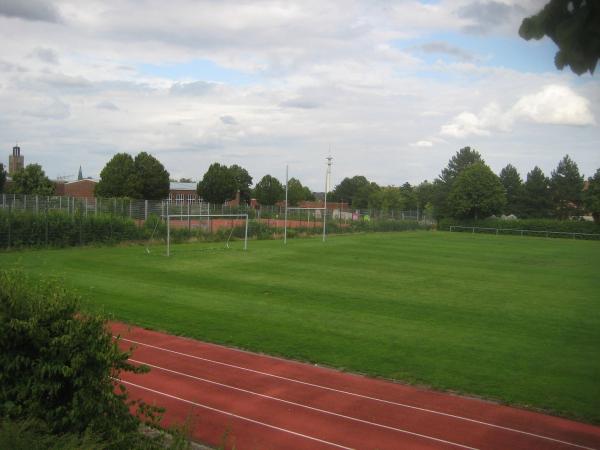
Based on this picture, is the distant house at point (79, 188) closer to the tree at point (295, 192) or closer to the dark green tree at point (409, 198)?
the tree at point (295, 192)

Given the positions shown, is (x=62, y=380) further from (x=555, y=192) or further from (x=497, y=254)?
(x=555, y=192)

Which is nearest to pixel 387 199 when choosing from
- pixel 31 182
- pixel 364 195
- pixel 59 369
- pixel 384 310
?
pixel 364 195

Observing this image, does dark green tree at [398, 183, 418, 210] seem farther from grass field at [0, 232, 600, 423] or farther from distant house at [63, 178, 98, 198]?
grass field at [0, 232, 600, 423]

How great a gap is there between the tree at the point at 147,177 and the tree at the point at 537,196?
6369 centimetres

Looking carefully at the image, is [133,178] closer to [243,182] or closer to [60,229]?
[243,182]

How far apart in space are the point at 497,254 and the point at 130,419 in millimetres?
36904

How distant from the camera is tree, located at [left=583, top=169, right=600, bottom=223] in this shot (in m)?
76.5

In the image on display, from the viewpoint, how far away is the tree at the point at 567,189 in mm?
99931

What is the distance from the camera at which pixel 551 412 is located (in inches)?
393

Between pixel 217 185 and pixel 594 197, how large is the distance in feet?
160

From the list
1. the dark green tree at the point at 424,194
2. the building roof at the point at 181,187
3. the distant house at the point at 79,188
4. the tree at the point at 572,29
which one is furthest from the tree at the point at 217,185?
the tree at the point at 572,29

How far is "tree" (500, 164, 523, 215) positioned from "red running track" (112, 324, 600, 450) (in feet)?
320

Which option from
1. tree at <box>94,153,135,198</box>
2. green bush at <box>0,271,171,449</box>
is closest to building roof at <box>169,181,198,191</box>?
tree at <box>94,153,135,198</box>

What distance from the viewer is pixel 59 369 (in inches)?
232
